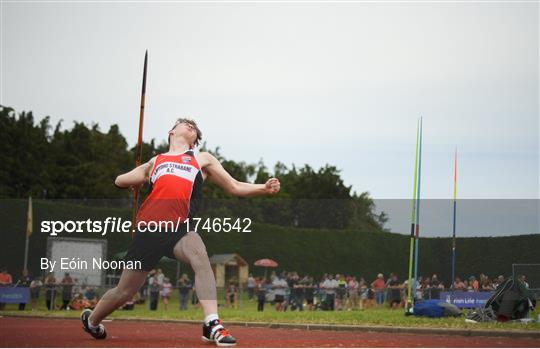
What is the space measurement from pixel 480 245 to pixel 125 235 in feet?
60.7

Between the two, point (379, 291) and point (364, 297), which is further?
point (364, 297)

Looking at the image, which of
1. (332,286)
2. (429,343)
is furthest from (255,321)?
(332,286)

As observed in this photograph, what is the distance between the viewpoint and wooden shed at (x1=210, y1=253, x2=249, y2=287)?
3371 centimetres

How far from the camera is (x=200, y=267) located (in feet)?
24.1

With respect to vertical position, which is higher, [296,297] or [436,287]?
[436,287]

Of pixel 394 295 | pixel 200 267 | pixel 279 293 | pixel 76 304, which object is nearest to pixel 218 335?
pixel 200 267

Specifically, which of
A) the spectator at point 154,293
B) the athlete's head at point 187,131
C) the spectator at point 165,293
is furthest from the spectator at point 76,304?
the athlete's head at point 187,131

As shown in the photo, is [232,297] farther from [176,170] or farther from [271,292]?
[176,170]

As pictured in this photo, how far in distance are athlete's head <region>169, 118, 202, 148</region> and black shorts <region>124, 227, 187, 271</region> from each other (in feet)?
3.21

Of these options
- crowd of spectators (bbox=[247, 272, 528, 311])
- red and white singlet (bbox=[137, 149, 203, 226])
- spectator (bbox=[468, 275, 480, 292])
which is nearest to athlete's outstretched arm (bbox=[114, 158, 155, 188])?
red and white singlet (bbox=[137, 149, 203, 226])

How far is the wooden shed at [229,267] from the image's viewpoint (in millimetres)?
33706

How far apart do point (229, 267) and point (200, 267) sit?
29.1 metres

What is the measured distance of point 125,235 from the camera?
34.6m

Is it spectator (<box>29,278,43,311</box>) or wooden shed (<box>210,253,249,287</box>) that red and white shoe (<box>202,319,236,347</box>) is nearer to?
spectator (<box>29,278,43,311</box>)
